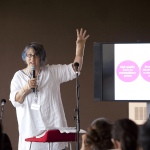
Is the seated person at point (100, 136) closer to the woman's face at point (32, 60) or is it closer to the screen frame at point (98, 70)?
the screen frame at point (98, 70)

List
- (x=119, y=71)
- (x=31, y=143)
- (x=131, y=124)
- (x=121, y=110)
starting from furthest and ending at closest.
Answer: (x=121, y=110)
(x=31, y=143)
(x=119, y=71)
(x=131, y=124)

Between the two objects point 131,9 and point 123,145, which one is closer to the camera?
point 123,145

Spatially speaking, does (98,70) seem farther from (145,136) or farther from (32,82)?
(145,136)

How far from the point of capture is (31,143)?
2.84 meters

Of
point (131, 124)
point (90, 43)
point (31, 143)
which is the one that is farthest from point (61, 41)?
point (131, 124)

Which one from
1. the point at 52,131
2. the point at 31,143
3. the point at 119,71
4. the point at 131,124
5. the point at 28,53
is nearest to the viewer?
the point at 131,124

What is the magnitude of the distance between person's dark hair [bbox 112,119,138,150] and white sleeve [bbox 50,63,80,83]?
1.68 m

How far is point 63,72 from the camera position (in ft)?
10.1

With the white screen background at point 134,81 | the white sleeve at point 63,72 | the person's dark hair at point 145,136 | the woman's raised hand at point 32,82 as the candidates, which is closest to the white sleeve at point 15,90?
the woman's raised hand at point 32,82

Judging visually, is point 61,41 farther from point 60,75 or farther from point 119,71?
point 119,71

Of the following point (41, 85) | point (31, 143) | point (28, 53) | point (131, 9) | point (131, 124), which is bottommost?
point (31, 143)

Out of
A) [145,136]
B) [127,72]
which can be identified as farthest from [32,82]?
[145,136]

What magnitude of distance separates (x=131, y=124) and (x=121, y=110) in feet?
11.9

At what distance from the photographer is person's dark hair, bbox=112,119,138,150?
127 centimetres
